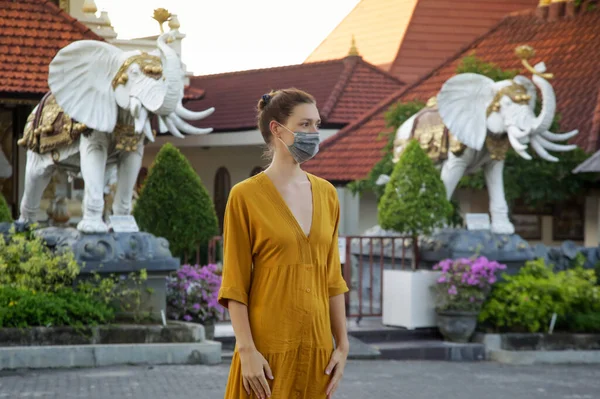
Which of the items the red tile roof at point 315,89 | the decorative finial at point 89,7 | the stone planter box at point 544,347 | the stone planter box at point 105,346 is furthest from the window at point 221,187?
the stone planter box at point 105,346

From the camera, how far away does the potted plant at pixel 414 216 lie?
14.1m

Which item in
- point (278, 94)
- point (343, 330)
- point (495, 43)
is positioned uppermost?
point (495, 43)

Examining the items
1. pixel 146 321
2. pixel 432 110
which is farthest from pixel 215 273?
pixel 432 110

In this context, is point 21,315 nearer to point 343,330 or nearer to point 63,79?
point 63,79

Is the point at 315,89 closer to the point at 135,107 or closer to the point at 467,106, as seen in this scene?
the point at 467,106

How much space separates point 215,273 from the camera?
44.1 ft

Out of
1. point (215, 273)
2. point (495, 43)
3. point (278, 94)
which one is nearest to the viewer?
point (278, 94)

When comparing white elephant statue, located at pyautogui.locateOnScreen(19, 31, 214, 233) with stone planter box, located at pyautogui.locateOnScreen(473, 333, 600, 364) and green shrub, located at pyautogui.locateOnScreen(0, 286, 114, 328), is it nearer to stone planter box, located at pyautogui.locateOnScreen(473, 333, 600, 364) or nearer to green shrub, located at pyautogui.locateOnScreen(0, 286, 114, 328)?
green shrub, located at pyautogui.locateOnScreen(0, 286, 114, 328)

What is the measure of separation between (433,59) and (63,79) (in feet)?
56.6

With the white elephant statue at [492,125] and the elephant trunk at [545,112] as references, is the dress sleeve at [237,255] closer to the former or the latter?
the white elephant statue at [492,125]

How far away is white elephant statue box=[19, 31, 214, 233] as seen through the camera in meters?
12.2

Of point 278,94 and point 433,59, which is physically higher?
point 433,59

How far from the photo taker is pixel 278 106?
512 centimetres

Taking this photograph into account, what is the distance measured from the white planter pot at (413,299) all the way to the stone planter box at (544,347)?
69 cm
